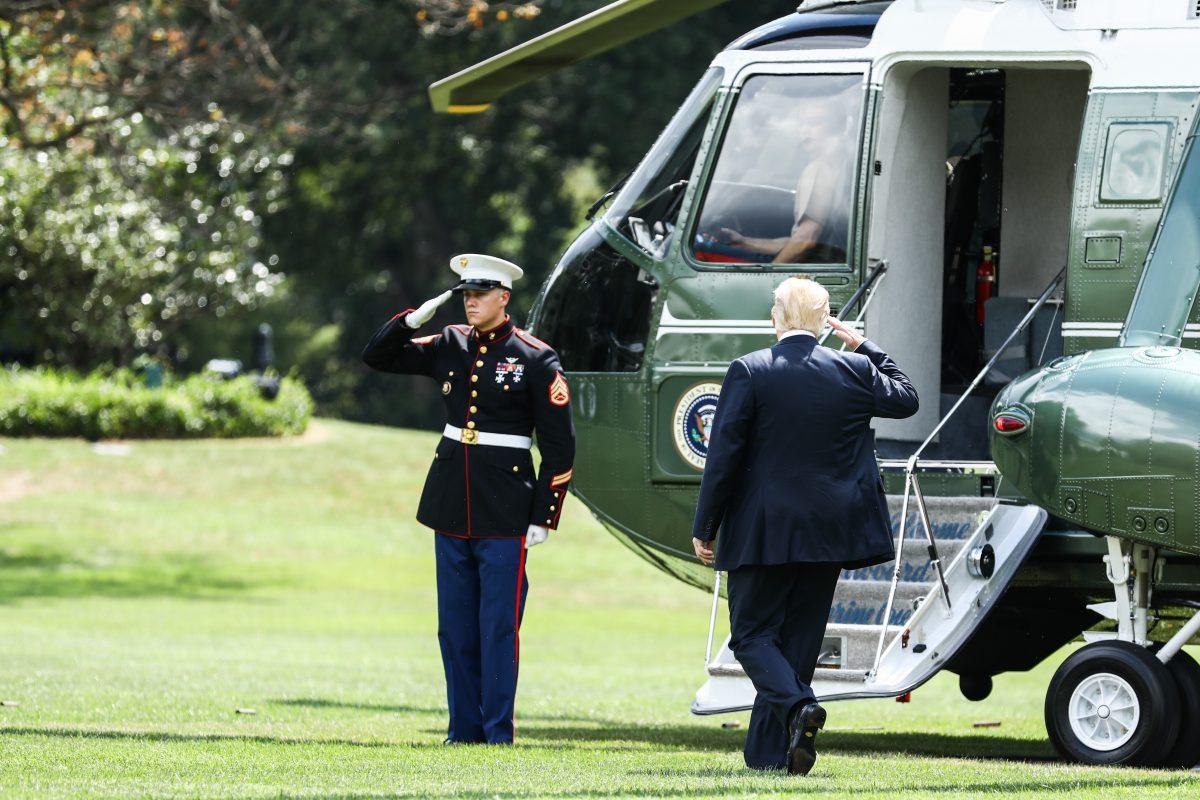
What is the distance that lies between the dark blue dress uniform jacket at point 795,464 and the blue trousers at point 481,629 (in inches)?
54.0

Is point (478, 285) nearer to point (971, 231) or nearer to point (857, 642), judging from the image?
point (857, 642)

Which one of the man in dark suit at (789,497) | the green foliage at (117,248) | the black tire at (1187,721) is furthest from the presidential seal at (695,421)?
the green foliage at (117,248)

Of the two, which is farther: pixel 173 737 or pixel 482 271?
pixel 482 271

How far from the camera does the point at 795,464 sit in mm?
6766

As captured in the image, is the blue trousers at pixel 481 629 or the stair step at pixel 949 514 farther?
the stair step at pixel 949 514

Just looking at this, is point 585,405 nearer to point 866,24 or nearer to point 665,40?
point 866,24

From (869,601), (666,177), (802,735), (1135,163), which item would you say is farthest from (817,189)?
(802,735)

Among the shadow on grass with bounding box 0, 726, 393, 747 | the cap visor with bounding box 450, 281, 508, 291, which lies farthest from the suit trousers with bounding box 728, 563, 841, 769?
the cap visor with bounding box 450, 281, 508, 291

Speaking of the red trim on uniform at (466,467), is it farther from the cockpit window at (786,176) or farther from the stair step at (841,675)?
the cockpit window at (786,176)

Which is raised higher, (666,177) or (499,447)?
(666,177)

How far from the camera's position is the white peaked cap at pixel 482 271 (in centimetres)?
803

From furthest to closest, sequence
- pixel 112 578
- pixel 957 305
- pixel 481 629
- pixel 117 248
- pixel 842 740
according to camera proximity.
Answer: pixel 117 248
pixel 112 578
pixel 957 305
pixel 842 740
pixel 481 629

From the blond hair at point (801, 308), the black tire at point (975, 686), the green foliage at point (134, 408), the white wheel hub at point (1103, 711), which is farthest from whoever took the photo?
the green foliage at point (134, 408)

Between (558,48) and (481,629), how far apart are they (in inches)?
116
